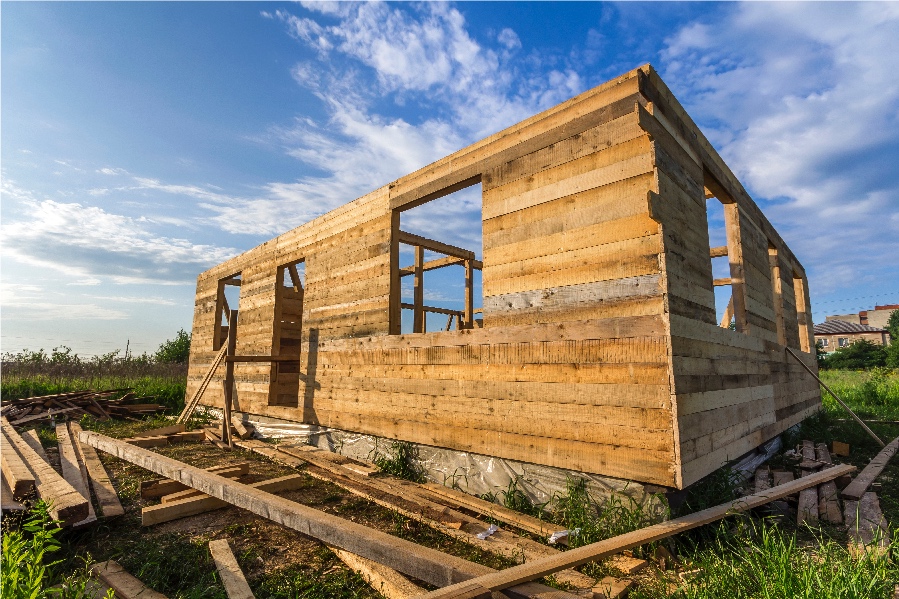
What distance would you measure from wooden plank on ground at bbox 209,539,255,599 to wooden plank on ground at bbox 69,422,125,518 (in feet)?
5.78

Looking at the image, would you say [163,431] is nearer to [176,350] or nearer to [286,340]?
[286,340]

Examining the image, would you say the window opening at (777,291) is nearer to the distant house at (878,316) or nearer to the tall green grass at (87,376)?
the tall green grass at (87,376)

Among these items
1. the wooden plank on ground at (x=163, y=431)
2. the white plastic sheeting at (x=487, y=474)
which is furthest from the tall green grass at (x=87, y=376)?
the white plastic sheeting at (x=487, y=474)

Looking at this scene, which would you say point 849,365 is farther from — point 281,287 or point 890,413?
point 281,287

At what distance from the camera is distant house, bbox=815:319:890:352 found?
5882 cm

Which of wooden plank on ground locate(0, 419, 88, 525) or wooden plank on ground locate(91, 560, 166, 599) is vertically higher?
wooden plank on ground locate(0, 419, 88, 525)

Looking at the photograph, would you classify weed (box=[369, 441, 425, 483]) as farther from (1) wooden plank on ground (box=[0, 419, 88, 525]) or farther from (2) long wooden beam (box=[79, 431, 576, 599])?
(1) wooden plank on ground (box=[0, 419, 88, 525])

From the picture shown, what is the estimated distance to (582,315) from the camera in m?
4.93

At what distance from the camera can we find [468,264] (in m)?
12.0

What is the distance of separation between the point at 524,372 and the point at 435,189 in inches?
121

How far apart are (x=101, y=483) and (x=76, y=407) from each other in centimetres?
1006

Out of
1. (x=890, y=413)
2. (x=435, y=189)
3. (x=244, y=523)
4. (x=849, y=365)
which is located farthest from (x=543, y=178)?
(x=849, y=365)

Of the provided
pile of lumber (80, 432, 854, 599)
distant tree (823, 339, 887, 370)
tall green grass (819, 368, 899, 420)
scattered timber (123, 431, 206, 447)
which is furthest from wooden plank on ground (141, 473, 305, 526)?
distant tree (823, 339, 887, 370)

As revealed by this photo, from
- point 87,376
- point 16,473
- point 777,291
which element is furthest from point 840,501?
point 87,376
